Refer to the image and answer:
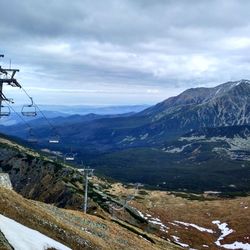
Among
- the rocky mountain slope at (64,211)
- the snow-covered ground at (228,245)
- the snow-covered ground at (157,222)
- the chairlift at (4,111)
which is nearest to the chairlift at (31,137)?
the chairlift at (4,111)

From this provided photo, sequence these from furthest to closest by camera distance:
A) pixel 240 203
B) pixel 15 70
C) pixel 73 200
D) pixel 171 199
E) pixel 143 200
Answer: pixel 171 199, pixel 143 200, pixel 240 203, pixel 73 200, pixel 15 70

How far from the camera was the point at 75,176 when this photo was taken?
147 meters

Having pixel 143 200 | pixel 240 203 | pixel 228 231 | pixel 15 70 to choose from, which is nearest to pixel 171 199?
pixel 143 200

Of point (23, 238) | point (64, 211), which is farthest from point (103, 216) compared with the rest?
point (23, 238)

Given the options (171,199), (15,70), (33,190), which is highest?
(15,70)

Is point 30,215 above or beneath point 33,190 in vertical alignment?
above

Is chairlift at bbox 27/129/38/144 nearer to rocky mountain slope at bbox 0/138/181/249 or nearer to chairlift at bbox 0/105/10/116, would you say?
chairlift at bbox 0/105/10/116

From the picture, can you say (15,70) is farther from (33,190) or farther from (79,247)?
(33,190)

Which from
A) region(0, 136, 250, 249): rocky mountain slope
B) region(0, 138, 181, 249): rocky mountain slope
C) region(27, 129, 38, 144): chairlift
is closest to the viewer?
region(0, 138, 181, 249): rocky mountain slope

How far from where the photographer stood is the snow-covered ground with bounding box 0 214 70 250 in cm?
3045

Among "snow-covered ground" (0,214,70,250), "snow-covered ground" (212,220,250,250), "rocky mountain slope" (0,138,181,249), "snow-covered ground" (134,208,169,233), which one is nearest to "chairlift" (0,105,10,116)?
"rocky mountain slope" (0,138,181,249)

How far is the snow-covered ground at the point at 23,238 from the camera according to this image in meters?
30.5

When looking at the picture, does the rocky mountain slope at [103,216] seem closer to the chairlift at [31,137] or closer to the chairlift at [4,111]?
the chairlift at [31,137]

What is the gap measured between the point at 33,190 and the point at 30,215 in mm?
102555
